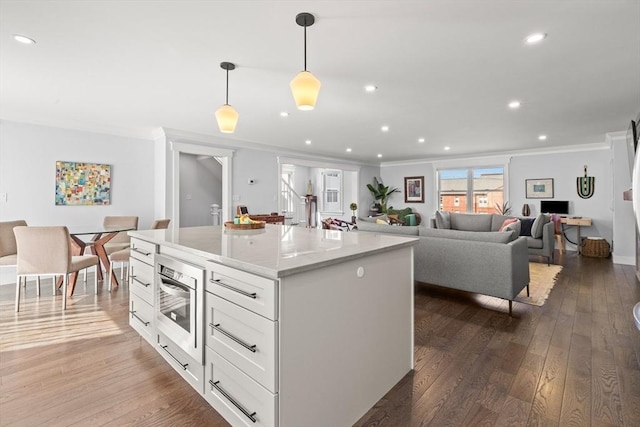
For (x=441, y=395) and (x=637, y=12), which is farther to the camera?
(x=637, y=12)

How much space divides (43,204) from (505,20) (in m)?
5.97

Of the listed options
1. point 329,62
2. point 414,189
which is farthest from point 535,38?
point 414,189

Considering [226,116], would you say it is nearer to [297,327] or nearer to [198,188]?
[297,327]

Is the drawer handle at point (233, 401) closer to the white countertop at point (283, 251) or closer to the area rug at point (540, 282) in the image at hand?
the white countertop at point (283, 251)

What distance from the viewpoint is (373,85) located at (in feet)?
10.7

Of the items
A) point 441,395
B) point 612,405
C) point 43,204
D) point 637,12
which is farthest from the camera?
point 43,204

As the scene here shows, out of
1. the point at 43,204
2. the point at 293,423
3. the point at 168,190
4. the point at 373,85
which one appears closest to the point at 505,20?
the point at 373,85

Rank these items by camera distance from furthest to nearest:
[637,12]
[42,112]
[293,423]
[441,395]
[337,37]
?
[42,112] → [337,37] → [637,12] → [441,395] → [293,423]

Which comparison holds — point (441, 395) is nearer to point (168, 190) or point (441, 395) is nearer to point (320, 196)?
point (168, 190)

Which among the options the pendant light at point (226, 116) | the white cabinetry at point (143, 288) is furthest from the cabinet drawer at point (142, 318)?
the pendant light at point (226, 116)

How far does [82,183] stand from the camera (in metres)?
4.79

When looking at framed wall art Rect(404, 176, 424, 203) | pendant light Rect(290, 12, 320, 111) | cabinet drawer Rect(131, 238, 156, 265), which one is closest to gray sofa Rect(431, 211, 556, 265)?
framed wall art Rect(404, 176, 424, 203)

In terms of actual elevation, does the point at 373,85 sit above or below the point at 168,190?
above

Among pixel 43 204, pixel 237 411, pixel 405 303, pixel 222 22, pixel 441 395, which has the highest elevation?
pixel 222 22
